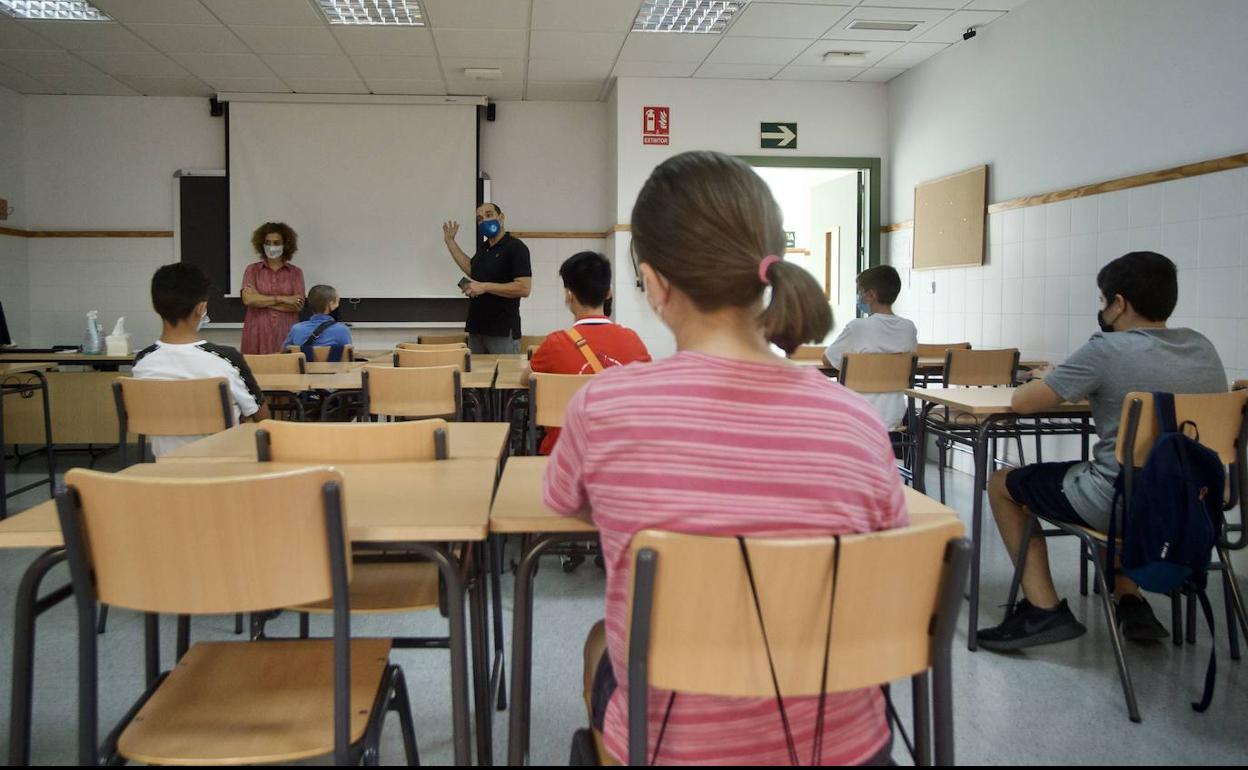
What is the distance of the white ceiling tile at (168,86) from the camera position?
683 cm

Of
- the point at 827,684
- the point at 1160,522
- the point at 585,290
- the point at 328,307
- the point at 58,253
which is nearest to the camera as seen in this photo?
the point at 827,684

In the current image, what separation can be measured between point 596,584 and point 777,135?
4.83m

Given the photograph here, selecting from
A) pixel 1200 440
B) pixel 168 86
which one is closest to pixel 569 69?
pixel 168 86

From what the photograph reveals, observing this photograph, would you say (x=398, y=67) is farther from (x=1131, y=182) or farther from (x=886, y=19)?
(x=1131, y=182)

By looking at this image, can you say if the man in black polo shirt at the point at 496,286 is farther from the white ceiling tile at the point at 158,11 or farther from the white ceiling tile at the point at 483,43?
the white ceiling tile at the point at 158,11

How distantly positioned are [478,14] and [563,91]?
1924 mm

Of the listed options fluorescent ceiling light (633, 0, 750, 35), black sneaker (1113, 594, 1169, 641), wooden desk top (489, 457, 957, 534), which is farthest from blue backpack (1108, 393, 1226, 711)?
fluorescent ceiling light (633, 0, 750, 35)

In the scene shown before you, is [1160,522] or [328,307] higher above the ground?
[328,307]

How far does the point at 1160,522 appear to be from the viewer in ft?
6.85

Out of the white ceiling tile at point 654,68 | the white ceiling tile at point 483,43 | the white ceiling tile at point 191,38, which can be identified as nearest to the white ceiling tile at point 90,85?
the white ceiling tile at point 191,38

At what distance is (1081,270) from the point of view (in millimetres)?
4609

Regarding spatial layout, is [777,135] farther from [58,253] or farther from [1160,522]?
[58,253]

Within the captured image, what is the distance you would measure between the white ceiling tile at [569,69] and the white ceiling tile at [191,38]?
2070 millimetres

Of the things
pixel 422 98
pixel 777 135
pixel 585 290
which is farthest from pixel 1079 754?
pixel 422 98
